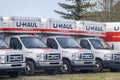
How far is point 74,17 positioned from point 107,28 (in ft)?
45.7

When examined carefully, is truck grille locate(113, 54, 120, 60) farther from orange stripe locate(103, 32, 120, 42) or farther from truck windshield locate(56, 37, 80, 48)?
truck windshield locate(56, 37, 80, 48)

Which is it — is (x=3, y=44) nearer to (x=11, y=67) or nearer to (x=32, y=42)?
(x=11, y=67)

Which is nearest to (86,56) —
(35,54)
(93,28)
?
(35,54)

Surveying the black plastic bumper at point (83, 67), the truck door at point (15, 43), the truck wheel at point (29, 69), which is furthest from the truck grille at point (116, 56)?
the truck door at point (15, 43)

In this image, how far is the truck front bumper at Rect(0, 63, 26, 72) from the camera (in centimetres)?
2139

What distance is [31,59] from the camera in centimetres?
2372

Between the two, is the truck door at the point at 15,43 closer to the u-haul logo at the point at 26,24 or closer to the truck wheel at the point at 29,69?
the u-haul logo at the point at 26,24

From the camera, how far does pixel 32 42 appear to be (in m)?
24.5

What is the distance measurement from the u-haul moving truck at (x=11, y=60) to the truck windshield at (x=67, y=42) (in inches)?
165

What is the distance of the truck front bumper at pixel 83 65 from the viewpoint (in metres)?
25.5

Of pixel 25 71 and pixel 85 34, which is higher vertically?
pixel 85 34

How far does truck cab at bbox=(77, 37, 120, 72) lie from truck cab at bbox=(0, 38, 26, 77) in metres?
6.61

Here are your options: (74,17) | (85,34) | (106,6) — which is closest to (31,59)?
(85,34)

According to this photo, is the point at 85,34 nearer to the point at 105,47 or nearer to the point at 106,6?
the point at 105,47
